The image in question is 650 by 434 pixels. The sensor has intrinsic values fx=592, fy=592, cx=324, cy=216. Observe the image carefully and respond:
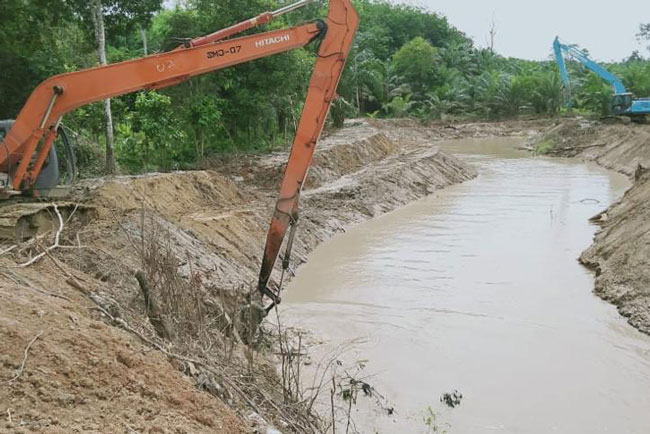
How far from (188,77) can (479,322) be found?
5823mm

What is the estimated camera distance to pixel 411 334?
9141 mm

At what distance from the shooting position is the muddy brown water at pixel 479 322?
6844 millimetres

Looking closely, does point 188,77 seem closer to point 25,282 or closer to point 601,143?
point 25,282

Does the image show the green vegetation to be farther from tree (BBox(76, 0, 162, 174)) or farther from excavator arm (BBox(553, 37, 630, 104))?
excavator arm (BBox(553, 37, 630, 104))

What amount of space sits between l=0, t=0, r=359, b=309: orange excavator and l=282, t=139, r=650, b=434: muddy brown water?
2.33 m

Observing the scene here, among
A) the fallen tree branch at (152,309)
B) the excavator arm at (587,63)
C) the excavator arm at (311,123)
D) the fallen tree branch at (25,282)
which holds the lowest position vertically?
the fallen tree branch at (152,309)

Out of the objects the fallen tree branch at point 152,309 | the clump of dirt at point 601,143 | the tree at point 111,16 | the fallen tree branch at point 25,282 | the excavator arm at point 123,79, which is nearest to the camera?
the fallen tree branch at point 25,282

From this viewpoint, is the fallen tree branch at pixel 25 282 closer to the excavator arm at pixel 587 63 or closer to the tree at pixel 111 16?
the tree at pixel 111 16

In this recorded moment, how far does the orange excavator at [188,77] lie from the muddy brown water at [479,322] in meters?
2.33

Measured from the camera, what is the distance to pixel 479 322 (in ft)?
31.3

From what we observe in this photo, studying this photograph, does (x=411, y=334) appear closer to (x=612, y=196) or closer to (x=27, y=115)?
(x=27, y=115)

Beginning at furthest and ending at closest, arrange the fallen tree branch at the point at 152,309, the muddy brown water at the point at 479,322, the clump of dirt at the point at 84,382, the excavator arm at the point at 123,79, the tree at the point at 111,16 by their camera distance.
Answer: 1. the tree at the point at 111,16
2. the excavator arm at the point at 123,79
3. the muddy brown water at the point at 479,322
4. the fallen tree branch at the point at 152,309
5. the clump of dirt at the point at 84,382

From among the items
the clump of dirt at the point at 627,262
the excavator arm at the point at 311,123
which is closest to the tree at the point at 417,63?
the clump of dirt at the point at 627,262

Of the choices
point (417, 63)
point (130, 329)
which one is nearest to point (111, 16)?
point (130, 329)
